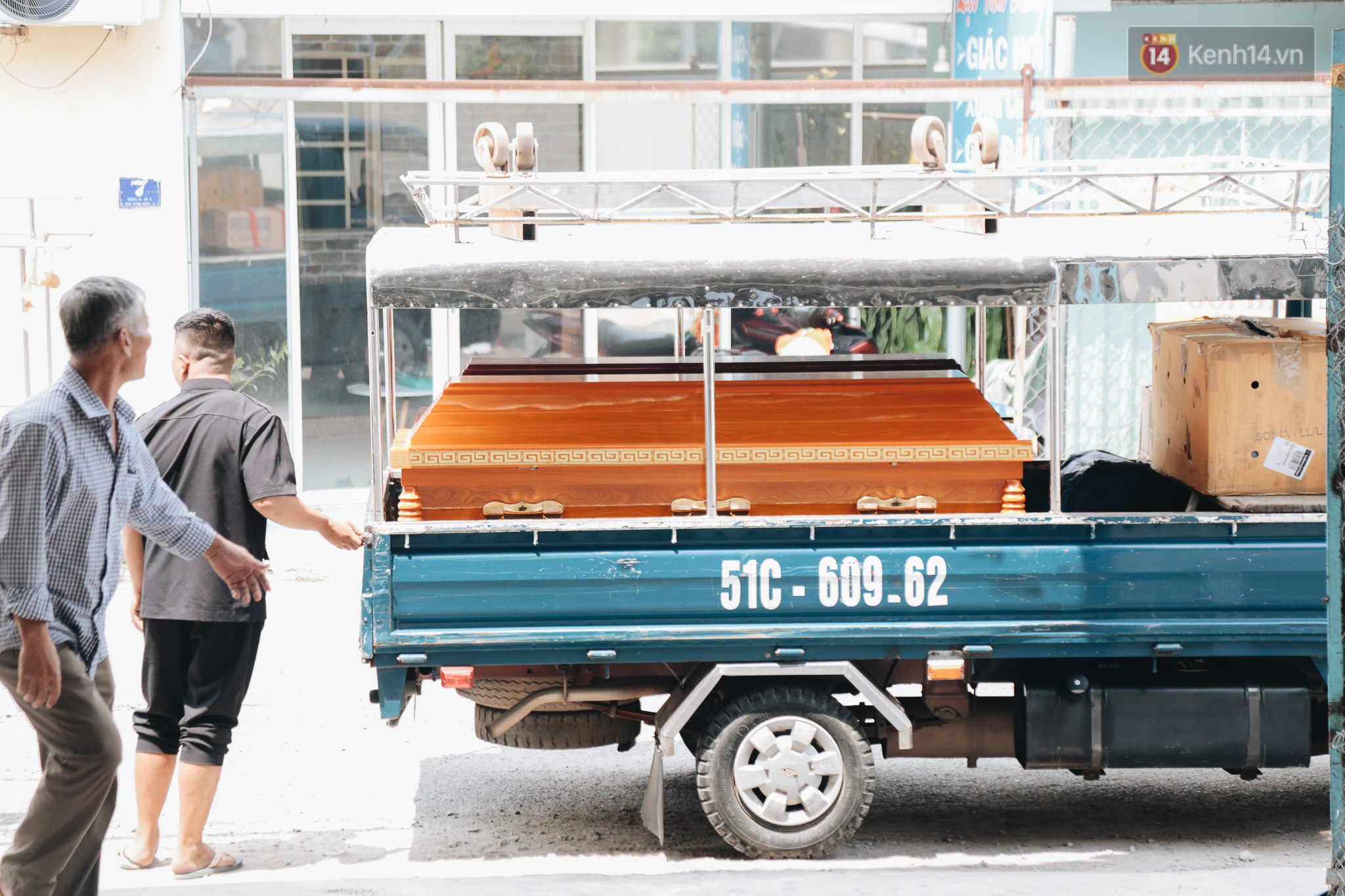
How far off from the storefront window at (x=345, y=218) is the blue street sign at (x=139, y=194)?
→ 1.02 metres

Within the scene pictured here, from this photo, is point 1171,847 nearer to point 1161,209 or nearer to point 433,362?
point 1161,209

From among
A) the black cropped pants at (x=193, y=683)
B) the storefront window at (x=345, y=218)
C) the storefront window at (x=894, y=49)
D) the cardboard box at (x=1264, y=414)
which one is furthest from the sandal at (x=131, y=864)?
the storefront window at (x=894, y=49)

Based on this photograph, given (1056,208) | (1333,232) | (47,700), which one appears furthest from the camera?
(1056,208)

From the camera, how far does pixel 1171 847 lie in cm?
549

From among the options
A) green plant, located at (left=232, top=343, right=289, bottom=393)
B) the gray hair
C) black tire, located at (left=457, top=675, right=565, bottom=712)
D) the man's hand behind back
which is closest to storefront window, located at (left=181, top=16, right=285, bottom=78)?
green plant, located at (left=232, top=343, right=289, bottom=393)

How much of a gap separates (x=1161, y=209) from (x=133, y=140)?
723 centimetres

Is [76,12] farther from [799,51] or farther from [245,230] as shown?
[799,51]

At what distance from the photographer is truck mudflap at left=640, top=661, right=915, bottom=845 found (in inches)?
203

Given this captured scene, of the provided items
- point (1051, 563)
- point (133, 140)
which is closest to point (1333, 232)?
point (1051, 563)

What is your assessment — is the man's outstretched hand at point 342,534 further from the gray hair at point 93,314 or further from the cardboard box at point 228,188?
the cardboard box at point 228,188

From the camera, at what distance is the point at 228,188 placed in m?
10.6

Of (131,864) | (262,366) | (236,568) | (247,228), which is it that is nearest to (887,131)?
(247,228)

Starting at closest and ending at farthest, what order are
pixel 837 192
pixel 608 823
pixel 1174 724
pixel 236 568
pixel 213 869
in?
→ pixel 236 568 < pixel 213 869 < pixel 1174 724 < pixel 608 823 < pixel 837 192

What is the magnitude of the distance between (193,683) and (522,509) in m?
1.26
